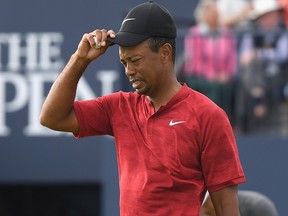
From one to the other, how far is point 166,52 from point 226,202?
0.72m

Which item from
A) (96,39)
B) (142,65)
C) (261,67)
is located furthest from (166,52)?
(261,67)

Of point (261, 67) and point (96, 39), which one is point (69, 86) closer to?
point (96, 39)

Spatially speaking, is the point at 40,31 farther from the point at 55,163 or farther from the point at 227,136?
the point at 227,136

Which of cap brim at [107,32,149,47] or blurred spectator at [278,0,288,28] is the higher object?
blurred spectator at [278,0,288,28]

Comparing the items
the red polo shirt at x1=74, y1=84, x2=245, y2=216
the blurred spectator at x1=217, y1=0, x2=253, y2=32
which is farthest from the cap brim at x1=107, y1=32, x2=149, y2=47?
the blurred spectator at x1=217, y1=0, x2=253, y2=32

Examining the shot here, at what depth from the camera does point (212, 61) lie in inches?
362

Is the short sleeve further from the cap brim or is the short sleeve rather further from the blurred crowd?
the blurred crowd

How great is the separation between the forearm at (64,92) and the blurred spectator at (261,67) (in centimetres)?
472

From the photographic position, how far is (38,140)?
1006cm

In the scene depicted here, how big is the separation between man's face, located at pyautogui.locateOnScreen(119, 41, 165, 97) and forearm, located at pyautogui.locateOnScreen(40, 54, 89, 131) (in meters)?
0.22

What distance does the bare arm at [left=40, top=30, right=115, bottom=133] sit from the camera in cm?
450

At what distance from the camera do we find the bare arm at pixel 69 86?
14.8ft

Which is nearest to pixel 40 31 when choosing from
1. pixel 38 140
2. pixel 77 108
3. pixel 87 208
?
pixel 38 140

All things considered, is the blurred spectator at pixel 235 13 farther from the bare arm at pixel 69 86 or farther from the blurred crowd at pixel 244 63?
the bare arm at pixel 69 86
